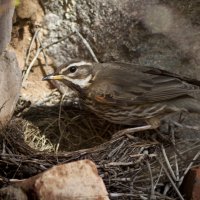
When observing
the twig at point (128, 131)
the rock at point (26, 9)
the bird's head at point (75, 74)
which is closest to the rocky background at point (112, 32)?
the rock at point (26, 9)

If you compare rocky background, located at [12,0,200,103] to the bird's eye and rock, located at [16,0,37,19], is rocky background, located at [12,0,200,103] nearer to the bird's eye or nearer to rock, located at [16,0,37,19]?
rock, located at [16,0,37,19]

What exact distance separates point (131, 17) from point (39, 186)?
7.39 ft

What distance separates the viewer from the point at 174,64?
6.62 meters

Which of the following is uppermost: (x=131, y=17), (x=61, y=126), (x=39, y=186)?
(x=131, y=17)

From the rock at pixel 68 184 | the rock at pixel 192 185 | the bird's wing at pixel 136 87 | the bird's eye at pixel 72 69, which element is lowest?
the rock at pixel 192 185

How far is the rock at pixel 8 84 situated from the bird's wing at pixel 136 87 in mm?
691

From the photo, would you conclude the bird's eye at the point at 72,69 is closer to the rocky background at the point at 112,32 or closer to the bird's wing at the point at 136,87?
the bird's wing at the point at 136,87

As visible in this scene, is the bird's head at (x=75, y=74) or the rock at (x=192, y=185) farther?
the bird's head at (x=75, y=74)

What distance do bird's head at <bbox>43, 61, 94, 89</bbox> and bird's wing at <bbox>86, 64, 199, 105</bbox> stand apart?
10cm

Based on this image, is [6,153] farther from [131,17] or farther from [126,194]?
[131,17]

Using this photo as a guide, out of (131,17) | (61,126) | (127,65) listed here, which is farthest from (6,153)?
(131,17)

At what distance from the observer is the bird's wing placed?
6207 mm

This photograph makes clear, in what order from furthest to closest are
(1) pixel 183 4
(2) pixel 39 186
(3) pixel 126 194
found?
(1) pixel 183 4 < (3) pixel 126 194 < (2) pixel 39 186

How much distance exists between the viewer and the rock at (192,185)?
18.6 ft
